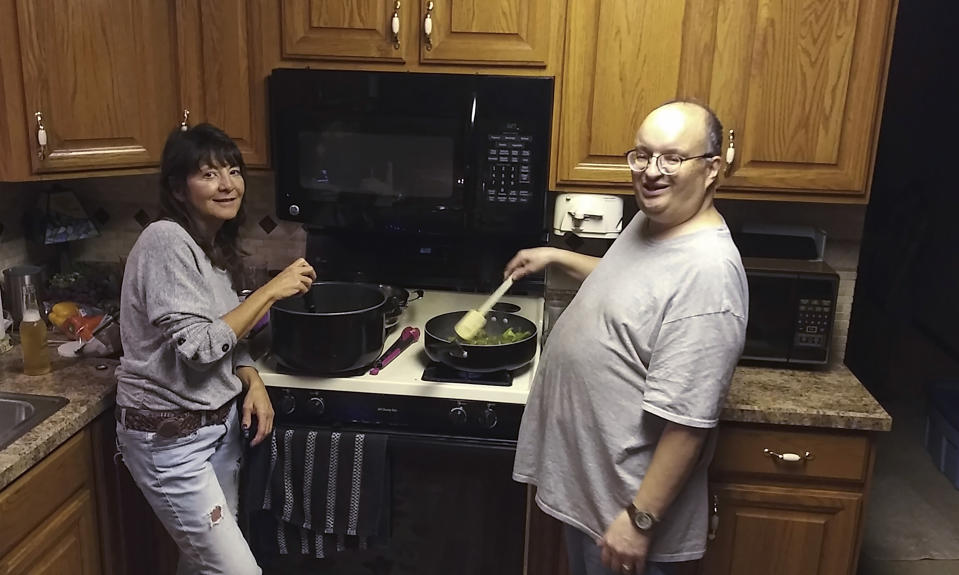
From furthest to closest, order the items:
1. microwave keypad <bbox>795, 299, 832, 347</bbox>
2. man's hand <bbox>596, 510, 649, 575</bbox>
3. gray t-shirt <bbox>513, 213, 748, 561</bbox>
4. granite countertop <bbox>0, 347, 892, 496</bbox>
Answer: microwave keypad <bbox>795, 299, 832, 347</bbox> < granite countertop <bbox>0, 347, 892, 496</bbox> < man's hand <bbox>596, 510, 649, 575</bbox> < gray t-shirt <bbox>513, 213, 748, 561</bbox>

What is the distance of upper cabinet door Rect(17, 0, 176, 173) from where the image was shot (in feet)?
5.85

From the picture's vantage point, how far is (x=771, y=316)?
202cm

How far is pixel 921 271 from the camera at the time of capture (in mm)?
5172

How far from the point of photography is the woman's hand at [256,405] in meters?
1.77

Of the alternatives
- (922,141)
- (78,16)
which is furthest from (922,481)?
(78,16)

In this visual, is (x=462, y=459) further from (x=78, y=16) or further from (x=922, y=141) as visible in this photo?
(x=922, y=141)

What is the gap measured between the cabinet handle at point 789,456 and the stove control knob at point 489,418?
0.64 metres

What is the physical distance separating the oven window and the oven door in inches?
25.1

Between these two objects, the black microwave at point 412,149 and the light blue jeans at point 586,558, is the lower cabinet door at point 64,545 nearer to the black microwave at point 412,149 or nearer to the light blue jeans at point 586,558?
the black microwave at point 412,149

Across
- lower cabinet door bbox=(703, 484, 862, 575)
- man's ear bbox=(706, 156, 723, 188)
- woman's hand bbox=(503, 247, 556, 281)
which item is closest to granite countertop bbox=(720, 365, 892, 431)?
lower cabinet door bbox=(703, 484, 862, 575)

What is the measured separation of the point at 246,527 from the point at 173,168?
873mm

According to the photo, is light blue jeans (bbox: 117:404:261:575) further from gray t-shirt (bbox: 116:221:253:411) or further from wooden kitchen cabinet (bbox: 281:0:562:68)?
wooden kitchen cabinet (bbox: 281:0:562:68)

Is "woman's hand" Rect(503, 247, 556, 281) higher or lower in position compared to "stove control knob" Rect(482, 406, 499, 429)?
higher

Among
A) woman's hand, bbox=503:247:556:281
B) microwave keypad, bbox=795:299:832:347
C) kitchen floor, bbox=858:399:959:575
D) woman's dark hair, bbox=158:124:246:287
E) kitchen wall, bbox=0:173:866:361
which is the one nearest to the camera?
woman's dark hair, bbox=158:124:246:287
